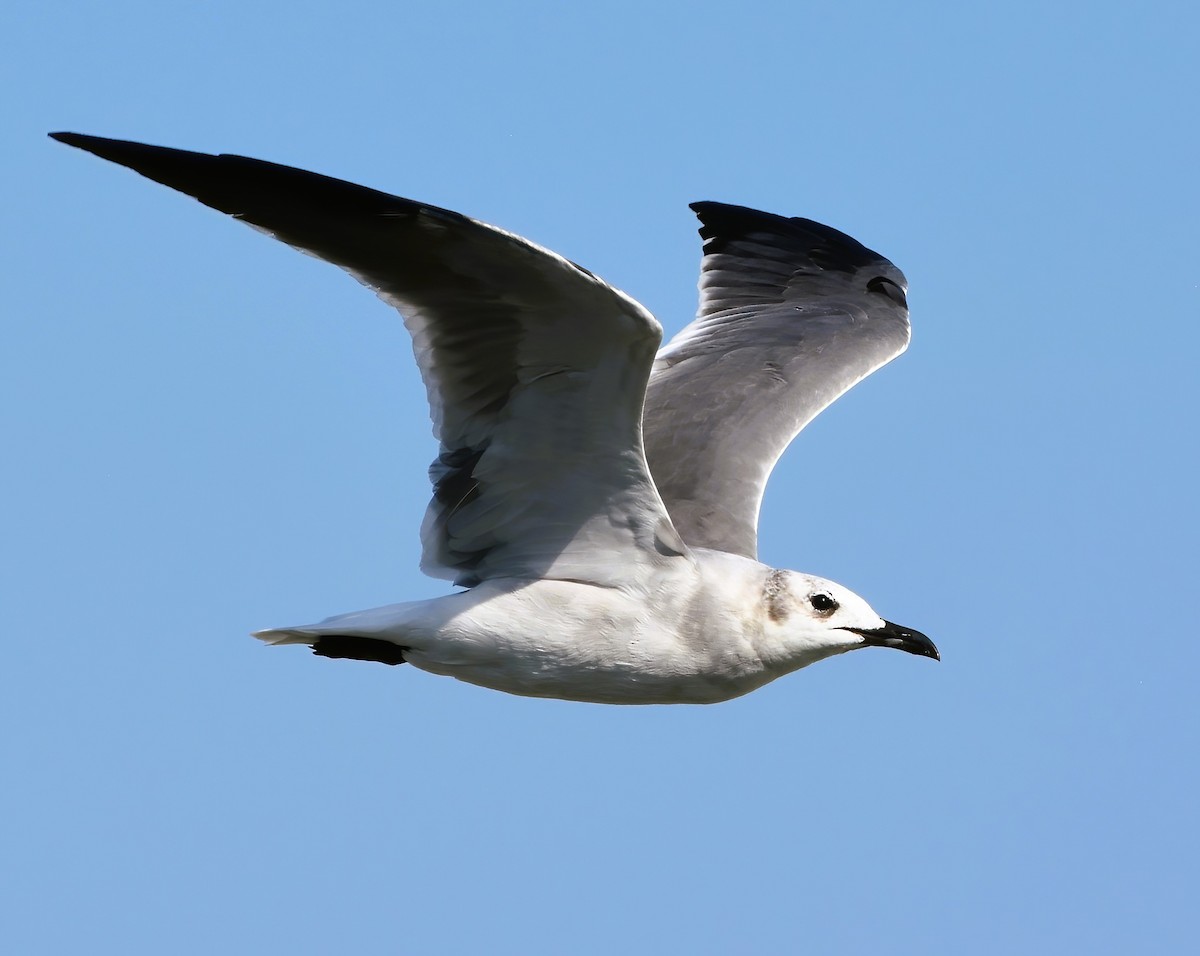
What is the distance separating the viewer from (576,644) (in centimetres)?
766

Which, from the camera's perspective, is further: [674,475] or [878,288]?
[878,288]

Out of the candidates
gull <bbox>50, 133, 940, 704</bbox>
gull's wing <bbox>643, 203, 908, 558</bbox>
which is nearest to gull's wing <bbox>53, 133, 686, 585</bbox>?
gull <bbox>50, 133, 940, 704</bbox>

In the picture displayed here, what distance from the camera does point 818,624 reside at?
776 cm

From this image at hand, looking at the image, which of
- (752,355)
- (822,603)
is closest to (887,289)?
(752,355)

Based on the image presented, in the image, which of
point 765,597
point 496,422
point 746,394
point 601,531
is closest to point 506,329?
point 496,422

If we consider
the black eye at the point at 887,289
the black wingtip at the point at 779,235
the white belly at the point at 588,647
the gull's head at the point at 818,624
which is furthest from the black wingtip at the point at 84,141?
the black eye at the point at 887,289

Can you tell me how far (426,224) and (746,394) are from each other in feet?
12.4

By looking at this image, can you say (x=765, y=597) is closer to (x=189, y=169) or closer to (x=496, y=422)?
(x=496, y=422)

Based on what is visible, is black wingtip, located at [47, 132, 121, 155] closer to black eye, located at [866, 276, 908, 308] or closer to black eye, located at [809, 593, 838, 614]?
black eye, located at [809, 593, 838, 614]

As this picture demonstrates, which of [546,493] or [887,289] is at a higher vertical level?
[887,289]

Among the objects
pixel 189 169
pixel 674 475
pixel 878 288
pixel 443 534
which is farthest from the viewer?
pixel 878 288

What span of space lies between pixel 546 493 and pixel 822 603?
1.41 m

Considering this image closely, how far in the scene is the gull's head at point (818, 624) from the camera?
7707 millimetres

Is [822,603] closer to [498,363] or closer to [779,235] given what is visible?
[498,363]
